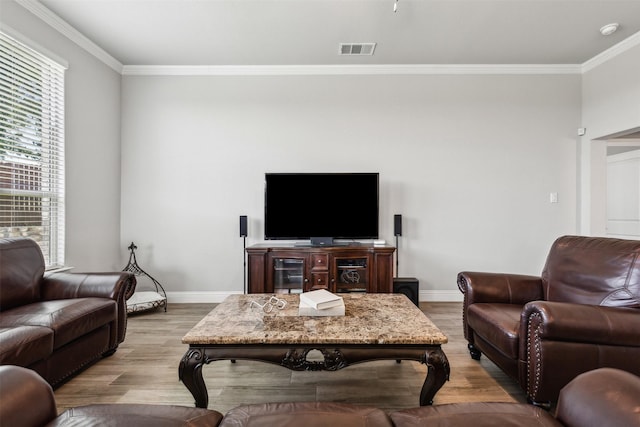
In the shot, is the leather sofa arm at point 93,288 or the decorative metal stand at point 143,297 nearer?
the leather sofa arm at point 93,288

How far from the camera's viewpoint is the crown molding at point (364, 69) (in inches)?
145

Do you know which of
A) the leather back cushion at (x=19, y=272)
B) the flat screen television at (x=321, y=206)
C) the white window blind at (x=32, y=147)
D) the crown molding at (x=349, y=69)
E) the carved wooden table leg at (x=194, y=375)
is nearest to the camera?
the carved wooden table leg at (x=194, y=375)

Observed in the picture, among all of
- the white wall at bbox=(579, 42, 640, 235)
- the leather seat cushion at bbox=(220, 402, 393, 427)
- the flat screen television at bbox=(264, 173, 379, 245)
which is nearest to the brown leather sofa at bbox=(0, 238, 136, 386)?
the leather seat cushion at bbox=(220, 402, 393, 427)

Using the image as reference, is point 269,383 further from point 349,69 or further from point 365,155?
point 349,69

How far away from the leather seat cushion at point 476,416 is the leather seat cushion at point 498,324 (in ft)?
2.57

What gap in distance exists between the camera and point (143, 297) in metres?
3.39

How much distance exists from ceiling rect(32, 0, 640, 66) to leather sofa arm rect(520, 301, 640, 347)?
246cm

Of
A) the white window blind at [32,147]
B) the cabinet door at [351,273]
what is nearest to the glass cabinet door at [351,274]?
the cabinet door at [351,273]

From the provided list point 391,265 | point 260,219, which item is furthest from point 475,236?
point 260,219

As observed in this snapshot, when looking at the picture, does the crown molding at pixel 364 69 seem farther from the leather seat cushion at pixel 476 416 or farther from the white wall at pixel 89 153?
the leather seat cushion at pixel 476 416

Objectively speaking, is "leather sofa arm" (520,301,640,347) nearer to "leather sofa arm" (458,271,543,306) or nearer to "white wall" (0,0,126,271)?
"leather sofa arm" (458,271,543,306)

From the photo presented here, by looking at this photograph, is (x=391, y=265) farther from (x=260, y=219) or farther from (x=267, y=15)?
(x=267, y=15)

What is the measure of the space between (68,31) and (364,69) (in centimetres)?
299

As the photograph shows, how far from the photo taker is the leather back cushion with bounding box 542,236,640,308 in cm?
184
